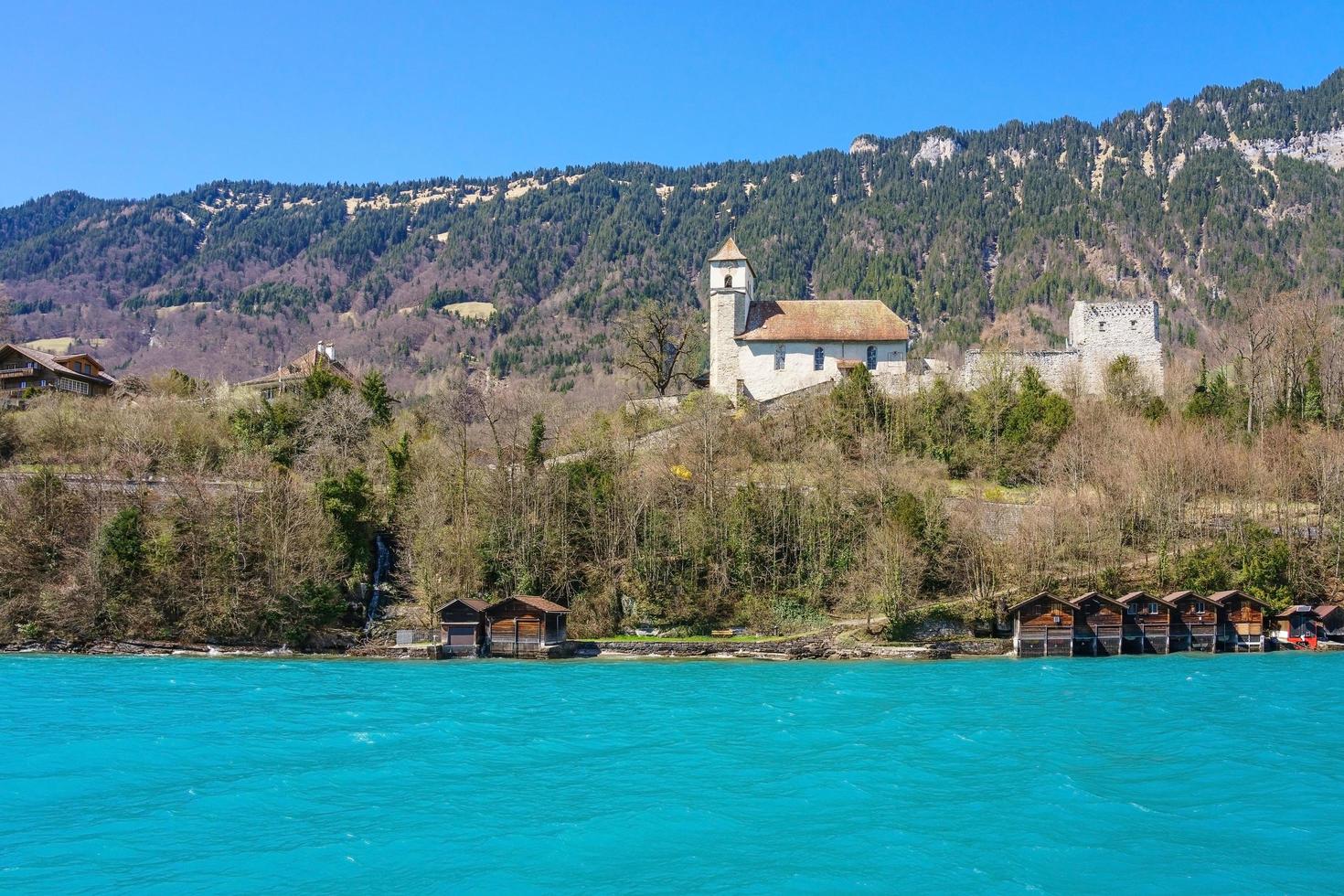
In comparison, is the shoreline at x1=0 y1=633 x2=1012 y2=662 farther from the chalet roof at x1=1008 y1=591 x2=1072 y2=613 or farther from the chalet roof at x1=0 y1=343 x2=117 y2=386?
the chalet roof at x1=0 y1=343 x2=117 y2=386

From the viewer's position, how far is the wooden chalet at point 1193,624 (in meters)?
41.5

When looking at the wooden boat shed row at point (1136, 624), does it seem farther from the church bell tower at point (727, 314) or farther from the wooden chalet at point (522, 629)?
the church bell tower at point (727, 314)

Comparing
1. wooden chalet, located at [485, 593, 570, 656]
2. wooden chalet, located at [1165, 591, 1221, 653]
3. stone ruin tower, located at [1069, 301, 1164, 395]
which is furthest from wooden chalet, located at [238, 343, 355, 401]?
wooden chalet, located at [1165, 591, 1221, 653]

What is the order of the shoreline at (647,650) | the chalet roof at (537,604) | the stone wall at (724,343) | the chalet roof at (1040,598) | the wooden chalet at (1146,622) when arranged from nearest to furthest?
the chalet roof at (1040,598)
the shoreline at (647,650)
the chalet roof at (537,604)
the wooden chalet at (1146,622)
the stone wall at (724,343)

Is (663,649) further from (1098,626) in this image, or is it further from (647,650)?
(1098,626)

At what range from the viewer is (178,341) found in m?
152

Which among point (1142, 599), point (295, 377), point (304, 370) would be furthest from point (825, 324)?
point (304, 370)

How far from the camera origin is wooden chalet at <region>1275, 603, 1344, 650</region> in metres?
42.4

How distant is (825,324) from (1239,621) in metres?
26.2

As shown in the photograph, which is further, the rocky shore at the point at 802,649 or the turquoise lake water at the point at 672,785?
the rocky shore at the point at 802,649

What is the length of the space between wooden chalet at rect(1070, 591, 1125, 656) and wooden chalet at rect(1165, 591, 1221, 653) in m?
2.31

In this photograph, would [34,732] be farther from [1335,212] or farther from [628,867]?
[1335,212]

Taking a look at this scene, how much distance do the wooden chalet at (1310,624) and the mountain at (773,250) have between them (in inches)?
3136

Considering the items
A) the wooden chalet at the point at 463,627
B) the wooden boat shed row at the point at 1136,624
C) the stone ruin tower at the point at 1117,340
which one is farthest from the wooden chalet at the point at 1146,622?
the wooden chalet at the point at 463,627
